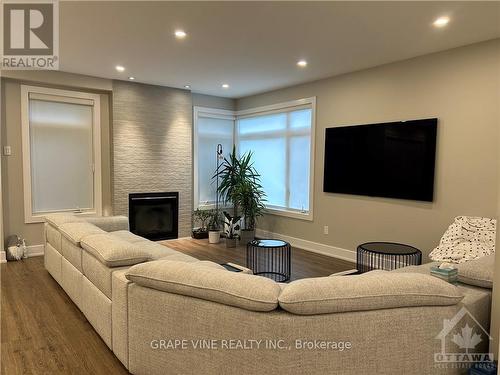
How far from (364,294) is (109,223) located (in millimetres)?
3456

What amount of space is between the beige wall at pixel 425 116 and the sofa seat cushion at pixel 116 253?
10.3 feet

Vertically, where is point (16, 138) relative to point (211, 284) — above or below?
above

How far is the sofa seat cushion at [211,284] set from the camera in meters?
1.51

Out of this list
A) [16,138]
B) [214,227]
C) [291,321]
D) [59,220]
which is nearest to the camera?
[291,321]

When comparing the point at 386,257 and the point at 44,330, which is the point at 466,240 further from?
the point at 44,330

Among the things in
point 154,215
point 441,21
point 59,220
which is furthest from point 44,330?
point 441,21

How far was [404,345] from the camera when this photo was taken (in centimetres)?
152

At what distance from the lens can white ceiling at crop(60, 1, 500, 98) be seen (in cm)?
281

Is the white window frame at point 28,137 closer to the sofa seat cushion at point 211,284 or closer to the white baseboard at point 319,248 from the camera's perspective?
the white baseboard at point 319,248

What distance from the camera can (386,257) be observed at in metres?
3.48

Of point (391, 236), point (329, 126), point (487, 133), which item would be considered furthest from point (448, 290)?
point (329, 126)

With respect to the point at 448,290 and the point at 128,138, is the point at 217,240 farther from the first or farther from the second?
the point at 448,290

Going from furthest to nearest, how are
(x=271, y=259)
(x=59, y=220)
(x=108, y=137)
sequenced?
1. (x=108, y=137)
2. (x=271, y=259)
3. (x=59, y=220)

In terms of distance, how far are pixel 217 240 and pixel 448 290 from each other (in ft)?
14.8
